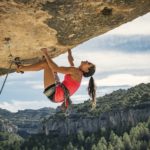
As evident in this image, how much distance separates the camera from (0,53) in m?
6.57

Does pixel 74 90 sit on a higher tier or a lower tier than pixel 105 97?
lower

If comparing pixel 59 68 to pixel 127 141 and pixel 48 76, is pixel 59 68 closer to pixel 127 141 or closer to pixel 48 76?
pixel 48 76

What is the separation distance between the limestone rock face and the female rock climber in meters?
0.43

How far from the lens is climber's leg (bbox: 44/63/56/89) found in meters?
5.79

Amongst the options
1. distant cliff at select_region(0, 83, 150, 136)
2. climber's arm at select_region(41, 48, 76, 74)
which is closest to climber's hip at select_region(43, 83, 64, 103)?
climber's arm at select_region(41, 48, 76, 74)

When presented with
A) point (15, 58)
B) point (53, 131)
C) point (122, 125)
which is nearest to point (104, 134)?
point (122, 125)

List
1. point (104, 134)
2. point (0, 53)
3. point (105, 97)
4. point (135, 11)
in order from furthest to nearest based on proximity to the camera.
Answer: point (105, 97), point (104, 134), point (0, 53), point (135, 11)

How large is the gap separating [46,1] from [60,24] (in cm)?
95

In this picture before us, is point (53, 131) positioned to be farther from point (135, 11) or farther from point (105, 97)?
point (135, 11)

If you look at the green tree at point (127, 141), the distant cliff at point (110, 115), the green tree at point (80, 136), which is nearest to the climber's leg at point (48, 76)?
the green tree at point (127, 141)

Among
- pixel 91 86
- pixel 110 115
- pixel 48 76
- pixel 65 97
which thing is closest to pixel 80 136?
pixel 110 115

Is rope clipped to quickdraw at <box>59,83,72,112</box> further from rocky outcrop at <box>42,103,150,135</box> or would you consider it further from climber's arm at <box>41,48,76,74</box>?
rocky outcrop at <box>42,103,150,135</box>

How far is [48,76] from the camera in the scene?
5875 millimetres

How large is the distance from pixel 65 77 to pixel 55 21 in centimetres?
99
